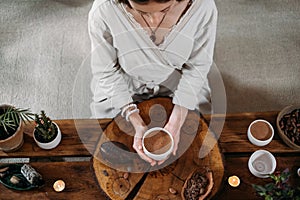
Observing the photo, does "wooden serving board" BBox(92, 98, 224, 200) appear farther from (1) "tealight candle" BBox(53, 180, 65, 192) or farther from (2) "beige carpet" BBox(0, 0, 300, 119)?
(2) "beige carpet" BBox(0, 0, 300, 119)

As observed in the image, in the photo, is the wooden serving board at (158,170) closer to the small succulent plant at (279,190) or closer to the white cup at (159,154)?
the white cup at (159,154)

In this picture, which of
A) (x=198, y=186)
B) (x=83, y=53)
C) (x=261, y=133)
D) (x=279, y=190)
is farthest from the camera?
(x=83, y=53)

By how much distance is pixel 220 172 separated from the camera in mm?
1251

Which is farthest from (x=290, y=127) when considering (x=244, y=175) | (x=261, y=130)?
(x=244, y=175)

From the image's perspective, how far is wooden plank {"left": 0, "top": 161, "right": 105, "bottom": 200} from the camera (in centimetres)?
127

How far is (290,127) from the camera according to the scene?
51.4 inches

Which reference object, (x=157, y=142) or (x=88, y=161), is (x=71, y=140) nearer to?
(x=88, y=161)

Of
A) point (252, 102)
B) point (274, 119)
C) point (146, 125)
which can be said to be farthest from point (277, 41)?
point (146, 125)

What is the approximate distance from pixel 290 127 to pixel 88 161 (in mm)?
703

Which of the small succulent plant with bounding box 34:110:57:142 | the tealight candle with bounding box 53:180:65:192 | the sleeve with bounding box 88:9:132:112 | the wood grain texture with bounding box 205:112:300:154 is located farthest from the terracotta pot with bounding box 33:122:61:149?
the wood grain texture with bounding box 205:112:300:154

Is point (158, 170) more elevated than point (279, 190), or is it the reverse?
point (279, 190)

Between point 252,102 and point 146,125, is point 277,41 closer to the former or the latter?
point 252,102

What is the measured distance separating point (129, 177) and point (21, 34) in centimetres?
133

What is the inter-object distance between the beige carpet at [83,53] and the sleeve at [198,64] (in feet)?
1.88
